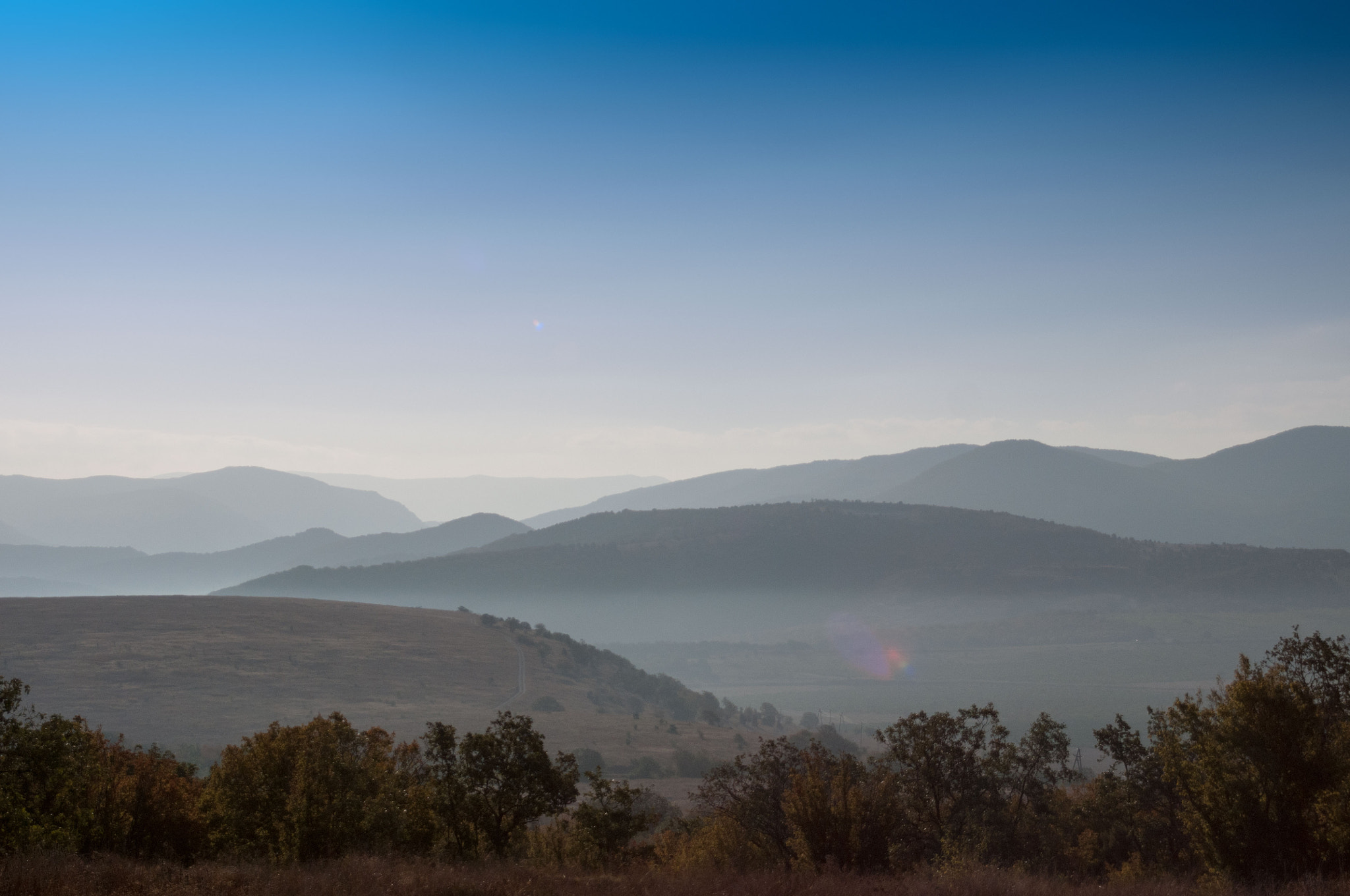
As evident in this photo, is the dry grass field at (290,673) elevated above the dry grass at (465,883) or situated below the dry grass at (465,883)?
below

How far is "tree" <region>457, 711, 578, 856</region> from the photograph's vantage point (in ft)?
84.0

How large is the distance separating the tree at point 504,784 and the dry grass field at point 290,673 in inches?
1650

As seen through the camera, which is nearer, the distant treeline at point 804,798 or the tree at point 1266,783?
the tree at point 1266,783

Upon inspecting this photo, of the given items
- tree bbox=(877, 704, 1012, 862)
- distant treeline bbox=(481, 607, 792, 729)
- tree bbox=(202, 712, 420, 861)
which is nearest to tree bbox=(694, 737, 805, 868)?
tree bbox=(877, 704, 1012, 862)

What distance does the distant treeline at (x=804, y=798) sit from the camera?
1953 cm

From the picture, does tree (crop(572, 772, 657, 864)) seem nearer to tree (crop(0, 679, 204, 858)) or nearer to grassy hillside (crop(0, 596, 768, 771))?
tree (crop(0, 679, 204, 858))

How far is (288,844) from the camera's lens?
837 inches

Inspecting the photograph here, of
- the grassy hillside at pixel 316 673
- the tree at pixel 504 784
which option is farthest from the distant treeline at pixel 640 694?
the tree at pixel 504 784

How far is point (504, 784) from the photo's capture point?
84.5 ft

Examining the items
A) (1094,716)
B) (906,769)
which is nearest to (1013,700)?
(1094,716)

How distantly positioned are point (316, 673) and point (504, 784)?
97384mm

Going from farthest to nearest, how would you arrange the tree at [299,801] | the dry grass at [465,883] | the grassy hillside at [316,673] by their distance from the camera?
the grassy hillside at [316,673]
the tree at [299,801]
the dry grass at [465,883]

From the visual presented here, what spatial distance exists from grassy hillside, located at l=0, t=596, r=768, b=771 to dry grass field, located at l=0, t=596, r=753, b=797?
31 cm

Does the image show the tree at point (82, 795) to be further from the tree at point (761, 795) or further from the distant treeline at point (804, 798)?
the tree at point (761, 795)
